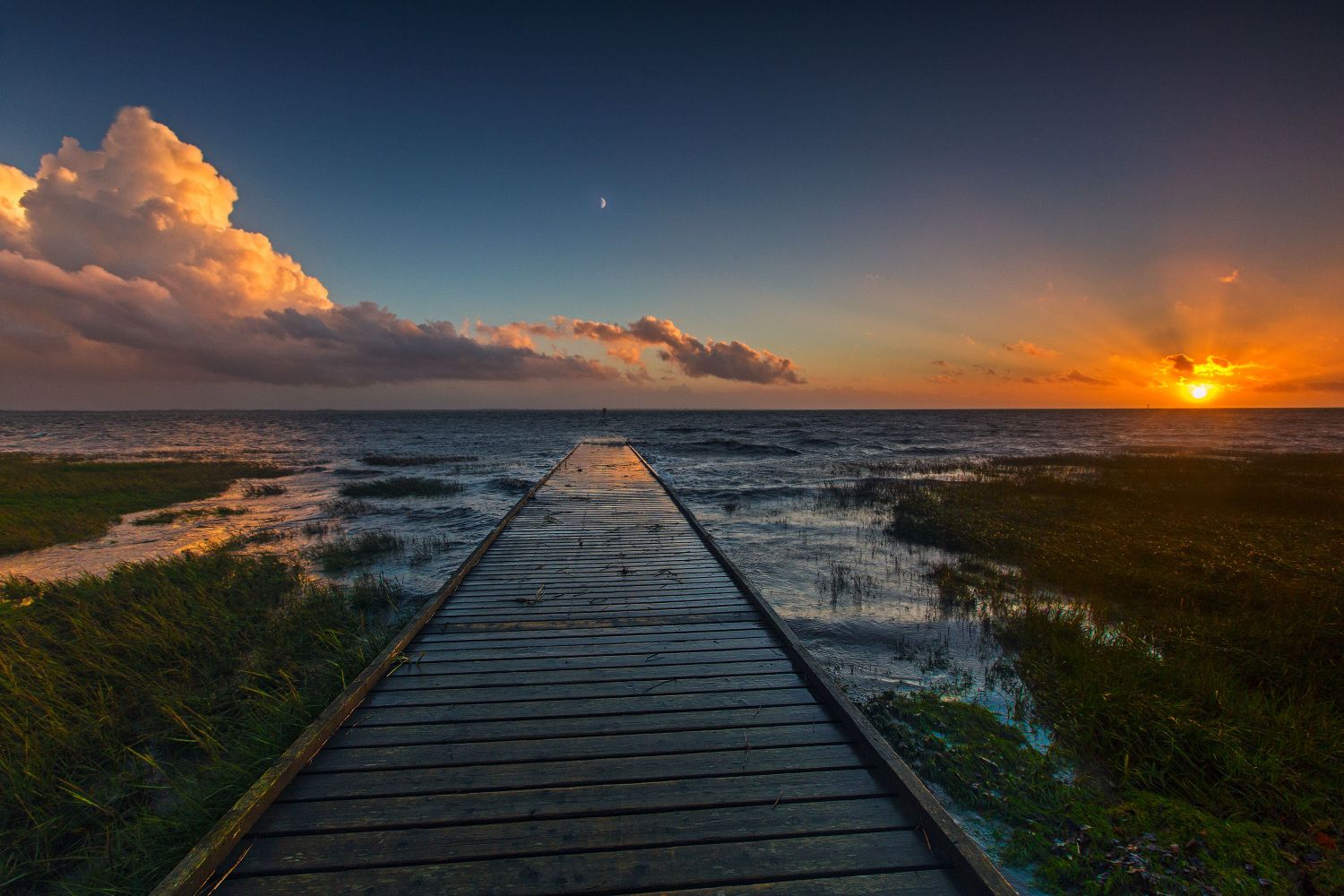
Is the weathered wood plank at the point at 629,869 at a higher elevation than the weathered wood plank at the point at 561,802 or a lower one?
lower

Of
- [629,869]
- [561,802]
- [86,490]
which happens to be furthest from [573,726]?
[86,490]

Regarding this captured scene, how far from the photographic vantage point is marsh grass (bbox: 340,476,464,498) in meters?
21.2

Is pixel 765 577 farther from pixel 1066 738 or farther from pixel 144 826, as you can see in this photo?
pixel 144 826

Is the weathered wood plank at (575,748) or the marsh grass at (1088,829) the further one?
the weathered wood plank at (575,748)

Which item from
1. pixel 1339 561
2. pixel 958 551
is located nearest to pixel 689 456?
pixel 958 551

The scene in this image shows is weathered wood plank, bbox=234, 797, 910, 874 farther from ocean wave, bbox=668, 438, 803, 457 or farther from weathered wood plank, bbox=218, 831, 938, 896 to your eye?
ocean wave, bbox=668, 438, 803, 457

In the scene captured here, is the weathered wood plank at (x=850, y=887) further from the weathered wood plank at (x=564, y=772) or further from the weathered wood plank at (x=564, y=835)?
the weathered wood plank at (x=564, y=772)

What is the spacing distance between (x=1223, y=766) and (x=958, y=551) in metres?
8.44

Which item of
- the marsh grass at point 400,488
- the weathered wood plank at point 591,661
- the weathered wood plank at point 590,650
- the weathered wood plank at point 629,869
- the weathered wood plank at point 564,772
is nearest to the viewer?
the weathered wood plank at point 629,869

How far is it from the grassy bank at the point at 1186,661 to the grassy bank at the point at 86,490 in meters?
20.1

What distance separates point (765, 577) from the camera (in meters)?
10.8

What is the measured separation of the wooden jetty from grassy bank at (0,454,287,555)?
15566 mm

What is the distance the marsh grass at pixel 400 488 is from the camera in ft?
69.7

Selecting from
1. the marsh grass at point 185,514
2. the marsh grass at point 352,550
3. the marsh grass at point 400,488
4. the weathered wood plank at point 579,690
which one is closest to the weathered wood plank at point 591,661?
the weathered wood plank at point 579,690
